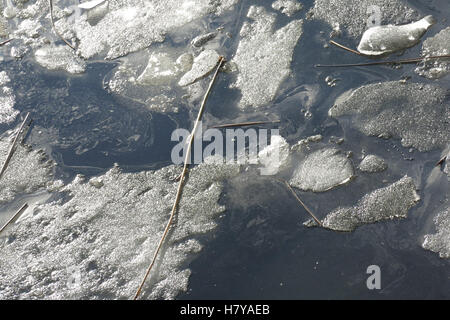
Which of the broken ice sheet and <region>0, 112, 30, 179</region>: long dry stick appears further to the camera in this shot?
<region>0, 112, 30, 179</region>: long dry stick

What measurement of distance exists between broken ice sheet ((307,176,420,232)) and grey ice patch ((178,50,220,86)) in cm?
105

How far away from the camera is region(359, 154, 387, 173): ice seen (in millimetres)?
1843

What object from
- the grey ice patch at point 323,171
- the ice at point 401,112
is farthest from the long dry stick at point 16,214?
the ice at point 401,112

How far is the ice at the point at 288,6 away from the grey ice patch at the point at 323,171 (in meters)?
1.00

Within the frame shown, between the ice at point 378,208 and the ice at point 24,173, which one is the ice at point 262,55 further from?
the ice at point 24,173

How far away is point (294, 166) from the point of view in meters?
1.92

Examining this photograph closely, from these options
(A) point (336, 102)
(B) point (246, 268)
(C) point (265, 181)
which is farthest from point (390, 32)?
(B) point (246, 268)

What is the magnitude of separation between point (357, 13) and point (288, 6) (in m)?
0.41

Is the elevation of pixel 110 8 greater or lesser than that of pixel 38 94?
greater

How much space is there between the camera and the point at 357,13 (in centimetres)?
239

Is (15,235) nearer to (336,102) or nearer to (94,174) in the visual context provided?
(94,174)

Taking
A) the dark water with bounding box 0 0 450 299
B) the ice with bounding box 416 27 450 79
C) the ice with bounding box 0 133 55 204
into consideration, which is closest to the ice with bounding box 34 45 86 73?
the dark water with bounding box 0 0 450 299

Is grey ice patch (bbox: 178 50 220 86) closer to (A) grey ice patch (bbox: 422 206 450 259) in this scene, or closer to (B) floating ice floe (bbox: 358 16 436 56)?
(B) floating ice floe (bbox: 358 16 436 56)

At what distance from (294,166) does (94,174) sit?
0.99m
